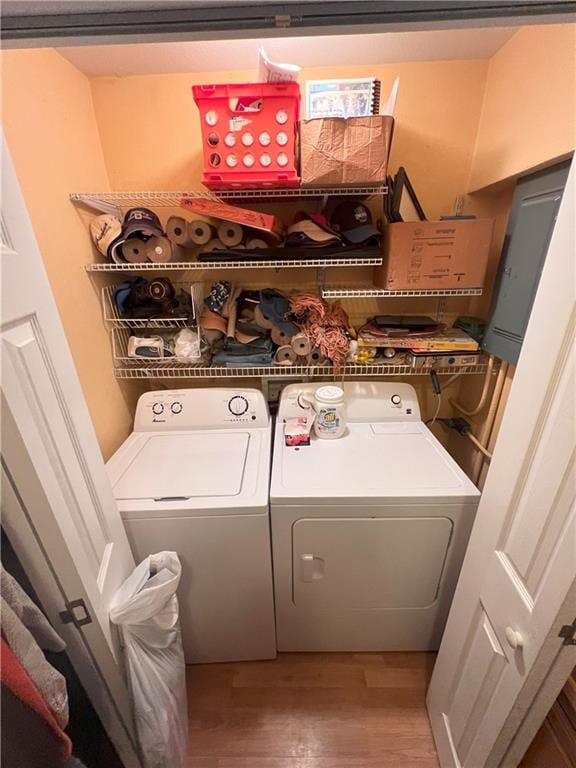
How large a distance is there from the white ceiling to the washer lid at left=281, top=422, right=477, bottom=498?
1591 mm

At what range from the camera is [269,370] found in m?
1.59

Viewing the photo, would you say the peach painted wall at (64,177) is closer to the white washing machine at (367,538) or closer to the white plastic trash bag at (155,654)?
the white plastic trash bag at (155,654)

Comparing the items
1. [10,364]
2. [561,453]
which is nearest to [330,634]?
[561,453]

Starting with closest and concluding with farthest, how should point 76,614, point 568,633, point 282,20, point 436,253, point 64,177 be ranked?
point 282,20 → point 568,633 → point 76,614 → point 64,177 → point 436,253

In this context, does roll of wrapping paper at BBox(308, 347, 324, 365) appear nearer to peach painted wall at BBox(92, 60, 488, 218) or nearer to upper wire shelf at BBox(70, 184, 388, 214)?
upper wire shelf at BBox(70, 184, 388, 214)

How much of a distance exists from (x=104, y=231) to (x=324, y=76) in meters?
1.17

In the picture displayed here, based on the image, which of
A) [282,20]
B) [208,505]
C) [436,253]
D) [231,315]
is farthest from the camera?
[231,315]

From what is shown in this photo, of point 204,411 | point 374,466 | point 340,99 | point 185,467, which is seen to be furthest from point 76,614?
point 340,99

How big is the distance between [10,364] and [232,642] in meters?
1.48

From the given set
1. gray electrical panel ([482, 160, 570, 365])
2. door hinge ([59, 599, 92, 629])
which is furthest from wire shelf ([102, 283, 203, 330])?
gray electrical panel ([482, 160, 570, 365])

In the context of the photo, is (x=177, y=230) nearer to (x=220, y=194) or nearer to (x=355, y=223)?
(x=220, y=194)

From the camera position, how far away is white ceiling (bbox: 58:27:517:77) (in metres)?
1.22

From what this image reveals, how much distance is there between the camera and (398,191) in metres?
1.38

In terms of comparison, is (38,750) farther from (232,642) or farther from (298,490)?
(232,642)
